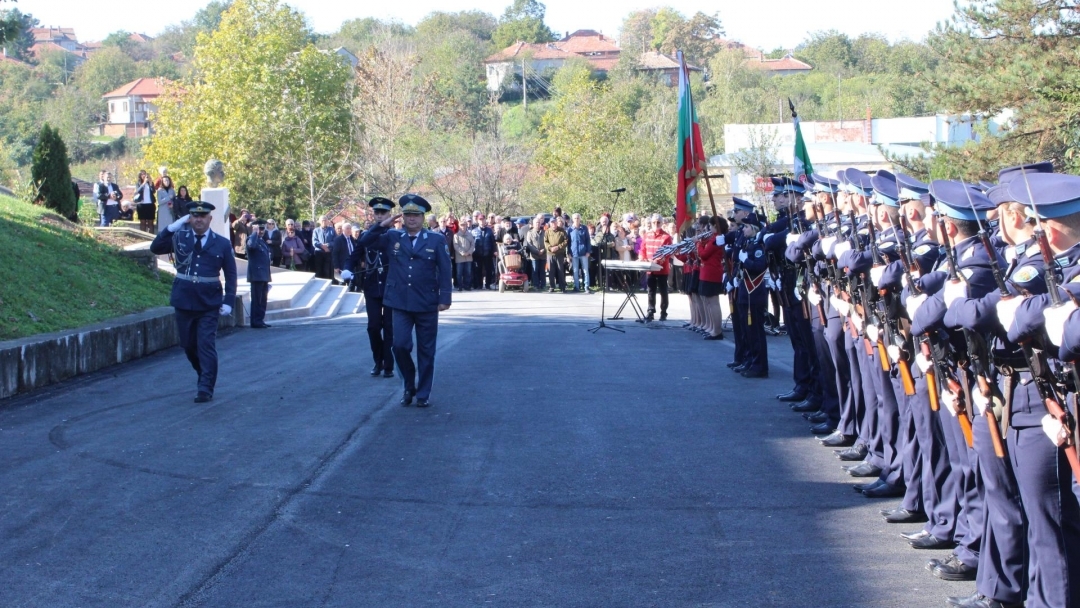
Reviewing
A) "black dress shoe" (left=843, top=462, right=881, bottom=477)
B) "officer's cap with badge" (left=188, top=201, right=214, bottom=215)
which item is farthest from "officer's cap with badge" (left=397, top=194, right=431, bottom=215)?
"black dress shoe" (left=843, top=462, right=881, bottom=477)

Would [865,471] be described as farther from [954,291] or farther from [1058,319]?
[1058,319]

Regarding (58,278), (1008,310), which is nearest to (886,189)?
(1008,310)

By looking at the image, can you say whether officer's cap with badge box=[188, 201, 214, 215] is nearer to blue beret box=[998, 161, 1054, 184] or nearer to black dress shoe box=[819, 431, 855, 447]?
black dress shoe box=[819, 431, 855, 447]

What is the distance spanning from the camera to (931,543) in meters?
6.10

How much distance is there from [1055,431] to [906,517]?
2478 mm

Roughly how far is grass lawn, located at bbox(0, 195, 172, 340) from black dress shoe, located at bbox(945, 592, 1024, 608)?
33.2 ft

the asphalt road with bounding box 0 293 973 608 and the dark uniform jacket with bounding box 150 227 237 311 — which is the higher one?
the dark uniform jacket with bounding box 150 227 237 311

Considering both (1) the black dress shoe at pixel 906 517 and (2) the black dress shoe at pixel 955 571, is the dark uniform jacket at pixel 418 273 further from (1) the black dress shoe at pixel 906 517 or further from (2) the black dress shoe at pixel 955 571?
(2) the black dress shoe at pixel 955 571

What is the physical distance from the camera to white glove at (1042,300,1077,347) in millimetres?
3918

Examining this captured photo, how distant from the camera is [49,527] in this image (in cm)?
638

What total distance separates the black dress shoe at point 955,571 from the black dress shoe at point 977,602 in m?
0.32

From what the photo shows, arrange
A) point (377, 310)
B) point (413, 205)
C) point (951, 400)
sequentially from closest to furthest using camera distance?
point (951, 400), point (413, 205), point (377, 310)

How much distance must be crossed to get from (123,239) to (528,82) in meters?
102

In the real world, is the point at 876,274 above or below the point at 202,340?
above
